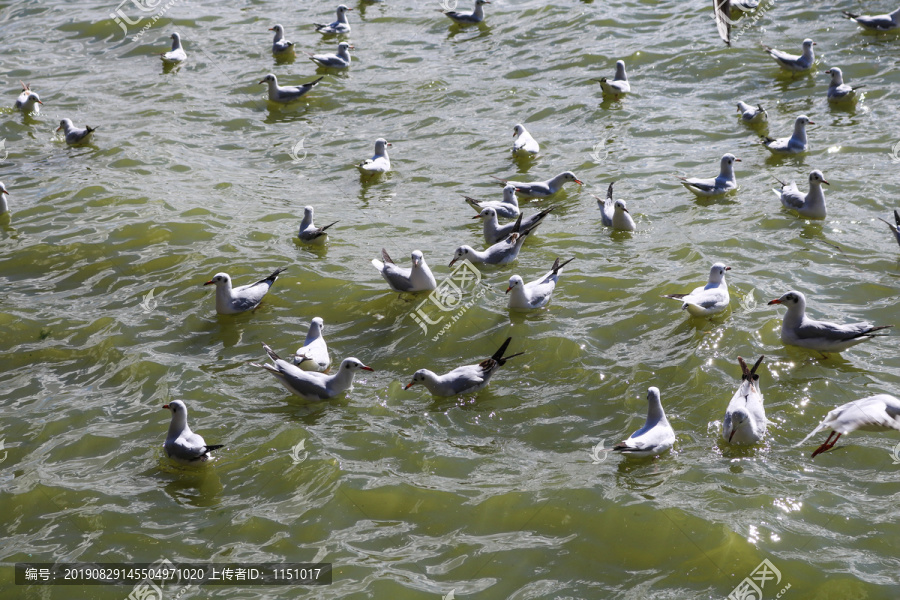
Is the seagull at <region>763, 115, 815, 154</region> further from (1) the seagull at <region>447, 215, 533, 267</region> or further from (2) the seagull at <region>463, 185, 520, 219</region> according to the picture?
(1) the seagull at <region>447, 215, 533, 267</region>

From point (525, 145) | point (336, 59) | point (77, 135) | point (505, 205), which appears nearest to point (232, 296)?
point (505, 205)

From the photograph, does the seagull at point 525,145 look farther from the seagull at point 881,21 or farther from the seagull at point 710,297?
the seagull at point 881,21

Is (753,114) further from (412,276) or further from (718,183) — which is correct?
(412,276)

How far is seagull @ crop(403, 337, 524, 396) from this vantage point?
8.64 m

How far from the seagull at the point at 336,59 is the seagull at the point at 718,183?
9252 millimetres

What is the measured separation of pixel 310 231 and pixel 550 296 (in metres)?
3.82

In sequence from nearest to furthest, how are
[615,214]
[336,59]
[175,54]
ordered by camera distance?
[615,214], [336,59], [175,54]

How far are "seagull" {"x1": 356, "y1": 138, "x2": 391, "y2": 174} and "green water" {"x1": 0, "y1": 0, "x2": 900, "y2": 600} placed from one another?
0.23 meters

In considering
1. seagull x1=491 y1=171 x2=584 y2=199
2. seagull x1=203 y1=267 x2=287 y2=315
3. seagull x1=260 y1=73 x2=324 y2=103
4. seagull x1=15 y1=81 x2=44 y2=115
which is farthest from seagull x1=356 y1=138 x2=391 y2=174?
seagull x1=15 y1=81 x2=44 y2=115

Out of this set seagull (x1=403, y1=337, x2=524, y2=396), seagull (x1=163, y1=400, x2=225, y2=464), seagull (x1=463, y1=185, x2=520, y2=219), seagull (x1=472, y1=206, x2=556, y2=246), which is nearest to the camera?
seagull (x1=163, y1=400, x2=225, y2=464)

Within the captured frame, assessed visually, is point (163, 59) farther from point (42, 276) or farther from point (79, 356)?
point (79, 356)

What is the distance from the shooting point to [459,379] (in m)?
8.66

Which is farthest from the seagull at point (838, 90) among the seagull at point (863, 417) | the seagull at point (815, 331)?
the seagull at point (863, 417)

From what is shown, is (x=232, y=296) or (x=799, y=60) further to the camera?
(x=799, y=60)
